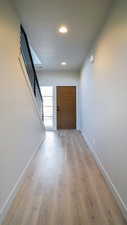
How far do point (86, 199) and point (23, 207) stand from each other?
79 cm

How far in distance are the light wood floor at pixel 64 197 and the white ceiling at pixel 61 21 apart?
2581 millimetres

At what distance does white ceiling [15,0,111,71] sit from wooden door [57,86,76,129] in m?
3.14

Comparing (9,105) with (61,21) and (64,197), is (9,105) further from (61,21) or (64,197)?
(61,21)

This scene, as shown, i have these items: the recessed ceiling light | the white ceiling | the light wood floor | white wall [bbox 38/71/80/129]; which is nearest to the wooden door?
white wall [bbox 38/71/80/129]

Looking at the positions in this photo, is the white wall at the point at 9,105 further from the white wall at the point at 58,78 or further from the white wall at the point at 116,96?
the white wall at the point at 58,78

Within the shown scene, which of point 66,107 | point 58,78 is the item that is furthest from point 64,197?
point 58,78

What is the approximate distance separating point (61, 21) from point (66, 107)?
15.7 feet

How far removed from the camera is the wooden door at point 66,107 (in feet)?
24.2

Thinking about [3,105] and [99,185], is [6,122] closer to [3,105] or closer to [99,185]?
[3,105]

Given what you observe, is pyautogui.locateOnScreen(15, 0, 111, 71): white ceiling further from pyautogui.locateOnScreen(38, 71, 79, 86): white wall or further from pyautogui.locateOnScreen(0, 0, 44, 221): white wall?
pyautogui.locateOnScreen(38, 71, 79, 86): white wall

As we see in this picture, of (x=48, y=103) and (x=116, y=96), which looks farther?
(x=48, y=103)

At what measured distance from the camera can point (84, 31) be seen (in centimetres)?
323

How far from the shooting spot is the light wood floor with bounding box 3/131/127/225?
1801mm

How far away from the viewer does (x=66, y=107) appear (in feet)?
24.4
